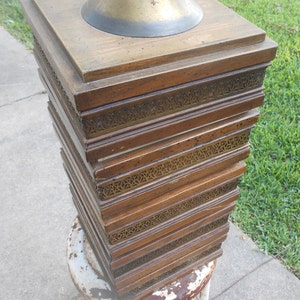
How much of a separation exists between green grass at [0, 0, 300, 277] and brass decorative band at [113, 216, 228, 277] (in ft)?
2.82

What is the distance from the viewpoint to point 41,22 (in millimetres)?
836

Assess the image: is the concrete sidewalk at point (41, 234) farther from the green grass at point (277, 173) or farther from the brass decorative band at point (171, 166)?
the brass decorative band at point (171, 166)

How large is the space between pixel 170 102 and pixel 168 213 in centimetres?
40

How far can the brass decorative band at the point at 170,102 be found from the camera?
0.70 m

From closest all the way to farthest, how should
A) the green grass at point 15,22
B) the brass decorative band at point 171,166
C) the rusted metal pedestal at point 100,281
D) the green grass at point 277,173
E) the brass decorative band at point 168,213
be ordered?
the brass decorative band at point 171,166, the brass decorative band at point 168,213, the rusted metal pedestal at point 100,281, the green grass at point 277,173, the green grass at point 15,22

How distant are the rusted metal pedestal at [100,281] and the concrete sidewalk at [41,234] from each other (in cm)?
61

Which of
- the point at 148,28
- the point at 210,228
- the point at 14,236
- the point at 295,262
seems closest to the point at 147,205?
the point at 210,228

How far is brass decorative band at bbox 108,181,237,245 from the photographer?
97 cm

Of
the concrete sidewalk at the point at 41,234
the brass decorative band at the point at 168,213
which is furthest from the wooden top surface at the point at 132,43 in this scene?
the concrete sidewalk at the point at 41,234

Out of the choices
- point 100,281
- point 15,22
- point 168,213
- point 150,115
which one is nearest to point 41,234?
point 100,281

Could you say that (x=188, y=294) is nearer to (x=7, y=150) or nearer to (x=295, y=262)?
(x=295, y=262)

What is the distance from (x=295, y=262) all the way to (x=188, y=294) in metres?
0.88

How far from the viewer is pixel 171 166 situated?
908mm

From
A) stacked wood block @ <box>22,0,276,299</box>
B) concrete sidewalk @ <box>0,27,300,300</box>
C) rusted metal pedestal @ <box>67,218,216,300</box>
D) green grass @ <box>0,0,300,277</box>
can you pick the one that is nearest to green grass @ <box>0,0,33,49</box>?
concrete sidewalk @ <box>0,27,300,300</box>
